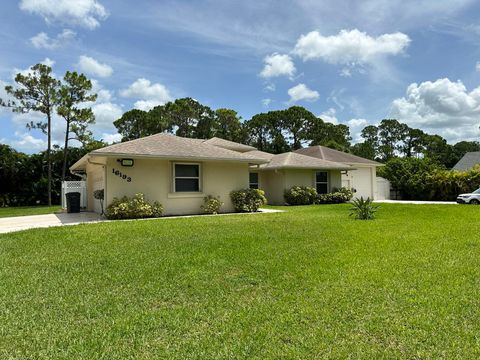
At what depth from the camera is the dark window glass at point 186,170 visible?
47.7 ft

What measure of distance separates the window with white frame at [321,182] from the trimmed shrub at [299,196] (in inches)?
61.5

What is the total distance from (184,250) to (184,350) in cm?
381

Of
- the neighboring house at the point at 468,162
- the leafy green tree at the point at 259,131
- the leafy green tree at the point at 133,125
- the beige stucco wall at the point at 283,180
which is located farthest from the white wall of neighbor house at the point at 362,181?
the leafy green tree at the point at 133,125

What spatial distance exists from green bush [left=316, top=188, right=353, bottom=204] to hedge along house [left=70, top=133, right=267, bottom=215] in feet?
22.0

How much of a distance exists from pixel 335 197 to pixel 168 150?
11.9 meters

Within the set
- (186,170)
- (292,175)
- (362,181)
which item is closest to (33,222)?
(186,170)

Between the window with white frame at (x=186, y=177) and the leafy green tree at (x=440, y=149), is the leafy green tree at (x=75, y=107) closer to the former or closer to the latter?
the window with white frame at (x=186, y=177)

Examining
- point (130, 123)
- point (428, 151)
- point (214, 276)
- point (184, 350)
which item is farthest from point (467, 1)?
point (428, 151)

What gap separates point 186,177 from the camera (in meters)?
14.8

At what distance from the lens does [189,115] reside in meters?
42.6

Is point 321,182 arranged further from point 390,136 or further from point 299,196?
point 390,136

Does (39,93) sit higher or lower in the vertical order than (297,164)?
higher

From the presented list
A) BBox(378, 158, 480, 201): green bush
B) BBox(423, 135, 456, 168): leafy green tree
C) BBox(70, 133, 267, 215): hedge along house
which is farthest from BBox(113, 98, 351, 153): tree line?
BBox(70, 133, 267, 215): hedge along house

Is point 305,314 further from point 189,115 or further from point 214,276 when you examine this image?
point 189,115
